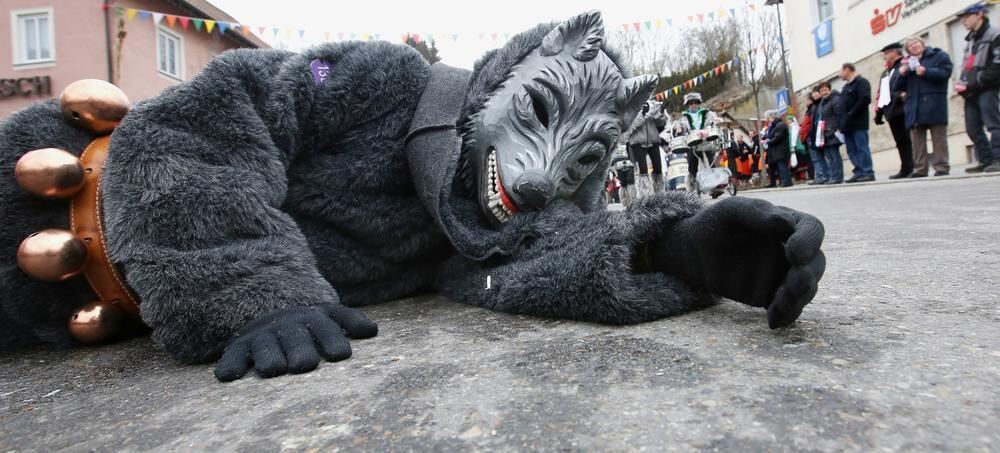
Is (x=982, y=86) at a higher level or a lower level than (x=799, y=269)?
higher

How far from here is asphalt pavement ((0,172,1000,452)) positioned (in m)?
0.65

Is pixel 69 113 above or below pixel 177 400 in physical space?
above

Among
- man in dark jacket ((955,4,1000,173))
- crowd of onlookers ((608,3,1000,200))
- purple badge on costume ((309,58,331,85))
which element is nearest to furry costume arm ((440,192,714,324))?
purple badge on costume ((309,58,331,85))

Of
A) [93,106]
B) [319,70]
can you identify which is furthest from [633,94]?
[93,106]

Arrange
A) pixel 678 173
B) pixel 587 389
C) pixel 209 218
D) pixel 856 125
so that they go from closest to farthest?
pixel 587 389, pixel 209 218, pixel 856 125, pixel 678 173

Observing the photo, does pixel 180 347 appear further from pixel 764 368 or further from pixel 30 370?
pixel 764 368

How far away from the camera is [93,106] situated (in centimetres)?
136

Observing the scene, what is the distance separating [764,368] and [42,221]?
153 cm

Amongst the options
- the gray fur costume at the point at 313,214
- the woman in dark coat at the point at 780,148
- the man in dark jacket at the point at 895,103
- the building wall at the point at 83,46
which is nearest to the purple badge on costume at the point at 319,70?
the gray fur costume at the point at 313,214

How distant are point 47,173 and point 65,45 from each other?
15085 millimetres

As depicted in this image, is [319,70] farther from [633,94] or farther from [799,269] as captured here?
[799,269]

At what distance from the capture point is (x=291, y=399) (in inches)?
33.4

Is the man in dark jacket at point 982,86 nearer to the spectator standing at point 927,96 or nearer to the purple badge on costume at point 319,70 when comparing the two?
the spectator standing at point 927,96

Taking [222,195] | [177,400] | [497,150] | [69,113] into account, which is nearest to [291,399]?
[177,400]
